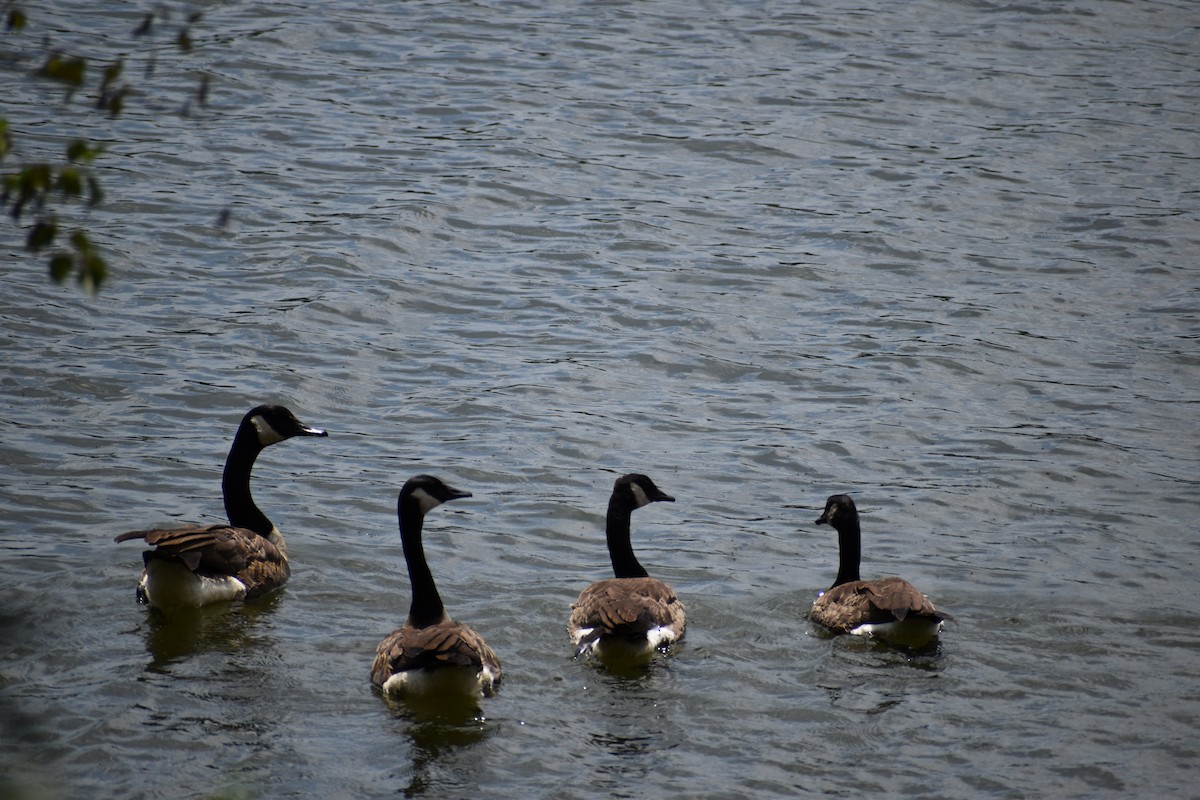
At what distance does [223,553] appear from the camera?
9156 millimetres

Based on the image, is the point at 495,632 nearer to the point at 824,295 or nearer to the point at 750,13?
the point at 824,295

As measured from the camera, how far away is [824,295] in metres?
15.9

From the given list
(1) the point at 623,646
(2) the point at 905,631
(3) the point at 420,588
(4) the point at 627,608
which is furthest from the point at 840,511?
(3) the point at 420,588

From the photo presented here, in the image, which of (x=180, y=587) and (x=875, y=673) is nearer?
(x=875, y=673)

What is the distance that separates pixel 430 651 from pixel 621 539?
243cm

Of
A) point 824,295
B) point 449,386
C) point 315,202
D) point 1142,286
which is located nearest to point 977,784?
point 449,386

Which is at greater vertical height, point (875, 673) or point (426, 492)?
point (426, 492)

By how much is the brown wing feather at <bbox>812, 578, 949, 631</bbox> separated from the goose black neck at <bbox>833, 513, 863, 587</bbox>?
1.42ft

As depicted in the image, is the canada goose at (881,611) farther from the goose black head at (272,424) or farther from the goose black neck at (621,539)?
the goose black head at (272,424)

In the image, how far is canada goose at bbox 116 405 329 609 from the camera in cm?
881

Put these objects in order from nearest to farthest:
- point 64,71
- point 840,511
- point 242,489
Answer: point 64,71 < point 840,511 < point 242,489

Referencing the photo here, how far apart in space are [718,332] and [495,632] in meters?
6.67

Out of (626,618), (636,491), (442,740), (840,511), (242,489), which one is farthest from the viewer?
(242,489)

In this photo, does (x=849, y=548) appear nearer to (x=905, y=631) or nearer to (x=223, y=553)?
(x=905, y=631)
